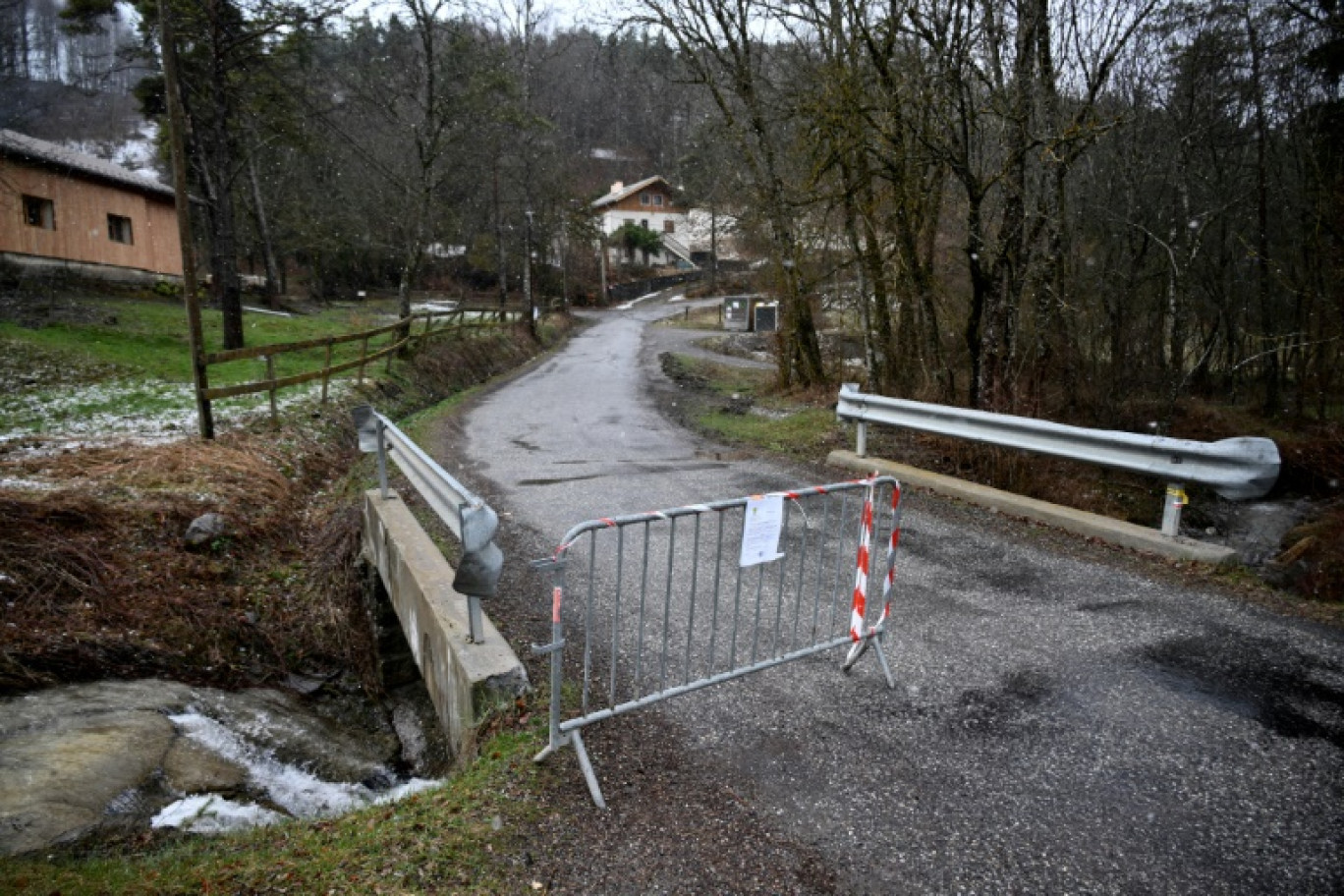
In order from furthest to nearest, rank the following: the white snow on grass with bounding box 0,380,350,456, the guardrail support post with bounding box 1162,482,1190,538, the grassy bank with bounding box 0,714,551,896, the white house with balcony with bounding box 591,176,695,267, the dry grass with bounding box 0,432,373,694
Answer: the white house with balcony with bounding box 591,176,695,267, the white snow on grass with bounding box 0,380,350,456, the guardrail support post with bounding box 1162,482,1190,538, the dry grass with bounding box 0,432,373,694, the grassy bank with bounding box 0,714,551,896

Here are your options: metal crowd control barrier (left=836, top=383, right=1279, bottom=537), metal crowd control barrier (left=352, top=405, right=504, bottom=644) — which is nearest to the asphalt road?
metal crowd control barrier (left=836, top=383, right=1279, bottom=537)

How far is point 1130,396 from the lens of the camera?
15297 millimetres

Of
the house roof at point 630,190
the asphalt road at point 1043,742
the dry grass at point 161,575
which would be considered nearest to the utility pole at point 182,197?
the dry grass at point 161,575

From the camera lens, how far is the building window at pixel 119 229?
2853 centimetres

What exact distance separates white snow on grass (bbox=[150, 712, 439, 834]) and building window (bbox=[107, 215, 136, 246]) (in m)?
30.8

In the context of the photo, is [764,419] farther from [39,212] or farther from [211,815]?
[39,212]

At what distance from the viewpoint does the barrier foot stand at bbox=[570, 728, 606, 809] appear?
10.8ft

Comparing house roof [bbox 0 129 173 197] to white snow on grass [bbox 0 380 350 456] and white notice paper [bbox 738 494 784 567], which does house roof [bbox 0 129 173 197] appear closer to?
white snow on grass [bbox 0 380 350 456]

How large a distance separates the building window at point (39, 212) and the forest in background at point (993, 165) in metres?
4.64

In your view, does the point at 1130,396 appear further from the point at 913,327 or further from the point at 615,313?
the point at 615,313

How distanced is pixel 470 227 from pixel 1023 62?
4052 cm

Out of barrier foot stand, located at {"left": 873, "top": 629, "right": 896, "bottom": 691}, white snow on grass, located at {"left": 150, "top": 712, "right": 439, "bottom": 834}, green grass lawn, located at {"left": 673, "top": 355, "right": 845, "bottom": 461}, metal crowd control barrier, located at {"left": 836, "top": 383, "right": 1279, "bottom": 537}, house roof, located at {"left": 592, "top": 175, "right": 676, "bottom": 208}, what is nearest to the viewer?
barrier foot stand, located at {"left": 873, "top": 629, "right": 896, "bottom": 691}

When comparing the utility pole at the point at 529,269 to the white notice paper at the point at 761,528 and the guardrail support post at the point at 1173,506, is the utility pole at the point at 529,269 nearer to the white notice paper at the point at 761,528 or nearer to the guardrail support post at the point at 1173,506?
the guardrail support post at the point at 1173,506

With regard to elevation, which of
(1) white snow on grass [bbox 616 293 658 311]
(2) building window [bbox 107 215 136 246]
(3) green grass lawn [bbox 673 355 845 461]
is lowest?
(3) green grass lawn [bbox 673 355 845 461]
